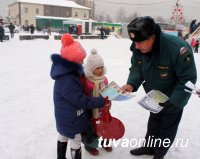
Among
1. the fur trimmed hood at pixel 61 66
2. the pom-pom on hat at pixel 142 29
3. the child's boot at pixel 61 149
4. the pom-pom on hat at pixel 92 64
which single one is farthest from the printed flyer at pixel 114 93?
the child's boot at pixel 61 149

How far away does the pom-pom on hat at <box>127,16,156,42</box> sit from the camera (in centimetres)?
213

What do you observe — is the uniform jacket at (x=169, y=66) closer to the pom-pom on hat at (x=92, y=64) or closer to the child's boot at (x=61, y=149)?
the pom-pom on hat at (x=92, y=64)

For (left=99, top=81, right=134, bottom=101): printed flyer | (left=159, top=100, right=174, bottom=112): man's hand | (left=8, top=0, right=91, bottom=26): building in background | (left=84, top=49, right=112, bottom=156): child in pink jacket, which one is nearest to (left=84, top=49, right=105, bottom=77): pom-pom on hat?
(left=84, top=49, right=112, bottom=156): child in pink jacket

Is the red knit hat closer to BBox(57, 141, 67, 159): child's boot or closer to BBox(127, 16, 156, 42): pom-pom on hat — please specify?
BBox(127, 16, 156, 42): pom-pom on hat

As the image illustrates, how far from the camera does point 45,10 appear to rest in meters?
66.2

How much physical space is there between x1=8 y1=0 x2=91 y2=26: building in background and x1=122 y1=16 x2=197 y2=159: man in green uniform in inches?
2420

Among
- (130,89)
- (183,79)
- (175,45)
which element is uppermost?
(175,45)

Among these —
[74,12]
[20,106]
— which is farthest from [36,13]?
[20,106]

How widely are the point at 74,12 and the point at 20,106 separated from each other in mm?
68796

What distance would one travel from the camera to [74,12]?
70438 mm

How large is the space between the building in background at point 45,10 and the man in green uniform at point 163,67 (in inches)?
2420

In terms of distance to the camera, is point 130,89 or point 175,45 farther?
point 130,89

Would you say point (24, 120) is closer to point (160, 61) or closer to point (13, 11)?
point (160, 61)

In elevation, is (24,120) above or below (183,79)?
below
